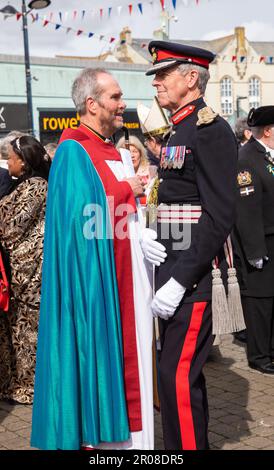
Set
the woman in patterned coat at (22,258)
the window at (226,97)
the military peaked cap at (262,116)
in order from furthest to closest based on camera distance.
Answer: the window at (226,97)
the military peaked cap at (262,116)
the woman in patterned coat at (22,258)

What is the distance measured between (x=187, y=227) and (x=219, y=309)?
→ 0.39m

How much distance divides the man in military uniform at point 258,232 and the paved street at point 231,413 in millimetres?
249

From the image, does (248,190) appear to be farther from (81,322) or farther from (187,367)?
(81,322)

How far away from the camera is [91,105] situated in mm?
3176

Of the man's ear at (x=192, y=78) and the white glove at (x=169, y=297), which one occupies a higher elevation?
the man's ear at (x=192, y=78)

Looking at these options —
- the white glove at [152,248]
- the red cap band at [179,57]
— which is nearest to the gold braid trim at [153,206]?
the white glove at [152,248]

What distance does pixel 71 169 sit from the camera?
3.01m

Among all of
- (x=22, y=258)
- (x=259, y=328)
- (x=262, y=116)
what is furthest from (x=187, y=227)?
(x=259, y=328)

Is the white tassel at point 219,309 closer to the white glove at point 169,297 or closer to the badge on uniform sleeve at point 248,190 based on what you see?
the white glove at point 169,297

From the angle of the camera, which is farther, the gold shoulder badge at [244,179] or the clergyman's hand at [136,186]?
the gold shoulder badge at [244,179]

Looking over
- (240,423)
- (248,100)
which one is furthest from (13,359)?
(248,100)

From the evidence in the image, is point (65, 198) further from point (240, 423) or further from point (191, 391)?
point (240, 423)

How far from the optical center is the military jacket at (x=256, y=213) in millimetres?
5277
